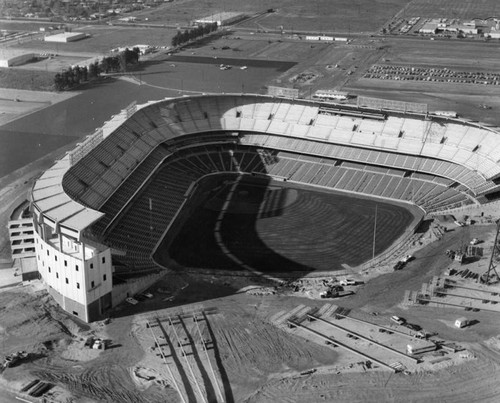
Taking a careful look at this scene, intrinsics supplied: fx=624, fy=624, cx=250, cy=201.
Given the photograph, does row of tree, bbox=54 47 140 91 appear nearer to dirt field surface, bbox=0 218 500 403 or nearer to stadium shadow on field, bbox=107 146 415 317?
stadium shadow on field, bbox=107 146 415 317

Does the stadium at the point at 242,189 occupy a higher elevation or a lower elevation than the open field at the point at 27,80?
lower

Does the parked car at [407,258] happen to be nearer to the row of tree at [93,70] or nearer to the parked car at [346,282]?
the parked car at [346,282]

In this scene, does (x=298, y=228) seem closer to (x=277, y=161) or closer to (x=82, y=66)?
(x=277, y=161)

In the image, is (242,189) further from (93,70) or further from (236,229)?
(93,70)

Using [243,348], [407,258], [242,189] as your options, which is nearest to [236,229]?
[242,189]

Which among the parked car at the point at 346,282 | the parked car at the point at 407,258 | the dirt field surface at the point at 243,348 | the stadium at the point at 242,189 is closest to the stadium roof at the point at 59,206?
the stadium at the point at 242,189

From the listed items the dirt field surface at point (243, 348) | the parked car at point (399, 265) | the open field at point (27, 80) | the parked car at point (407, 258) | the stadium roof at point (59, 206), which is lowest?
the dirt field surface at point (243, 348)
